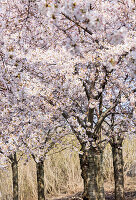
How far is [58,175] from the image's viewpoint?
18344 millimetres

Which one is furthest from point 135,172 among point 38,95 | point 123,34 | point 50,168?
point 123,34

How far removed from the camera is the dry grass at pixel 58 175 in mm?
17594

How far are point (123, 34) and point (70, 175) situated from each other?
12516 millimetres

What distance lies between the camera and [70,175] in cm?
1761

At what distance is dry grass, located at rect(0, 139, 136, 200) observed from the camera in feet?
57.7

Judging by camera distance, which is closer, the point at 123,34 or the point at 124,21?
the point at 123,34

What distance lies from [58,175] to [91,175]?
33.9ft

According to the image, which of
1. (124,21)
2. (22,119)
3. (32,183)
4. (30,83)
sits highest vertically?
(124,21)

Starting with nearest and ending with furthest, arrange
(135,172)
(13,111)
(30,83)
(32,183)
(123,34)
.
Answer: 1. (123,34)
2. (30,83)
3. (13,111)
4. (32,183)
5. (135,172)

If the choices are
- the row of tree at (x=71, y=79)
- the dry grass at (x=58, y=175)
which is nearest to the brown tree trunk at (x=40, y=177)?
the row of tree at (x=71, y=79)

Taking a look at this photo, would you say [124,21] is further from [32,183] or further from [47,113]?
[32,183]

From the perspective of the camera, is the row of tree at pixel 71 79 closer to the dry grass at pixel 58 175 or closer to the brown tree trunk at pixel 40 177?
the brown tree trunk at pixel 40 177

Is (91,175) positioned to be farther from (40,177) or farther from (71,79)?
(40,177)

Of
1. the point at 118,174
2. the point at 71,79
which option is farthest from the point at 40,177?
the point at 71,79
